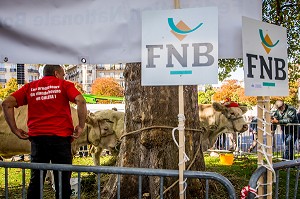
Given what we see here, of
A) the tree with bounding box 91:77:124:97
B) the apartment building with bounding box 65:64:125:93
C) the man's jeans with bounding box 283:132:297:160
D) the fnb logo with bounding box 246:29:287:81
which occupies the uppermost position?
the apartment building with bounding box 65:64:125:93

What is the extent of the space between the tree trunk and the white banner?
1798 mm

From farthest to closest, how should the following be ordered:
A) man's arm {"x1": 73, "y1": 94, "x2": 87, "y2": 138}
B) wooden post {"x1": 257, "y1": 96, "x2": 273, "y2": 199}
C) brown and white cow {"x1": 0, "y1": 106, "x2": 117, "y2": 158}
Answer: brown and white cow {"x1": 0, "y1": 106, "x2": 117, "y2": 158} → man's arm {"x1": 73, "y1": 94, "x2": 87, "y2": 138} → wooden post {"x1": 257, "y1": 96, "x2": 273, "y2": 199}

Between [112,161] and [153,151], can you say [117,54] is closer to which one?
[153,151]

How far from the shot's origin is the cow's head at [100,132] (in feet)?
28.0

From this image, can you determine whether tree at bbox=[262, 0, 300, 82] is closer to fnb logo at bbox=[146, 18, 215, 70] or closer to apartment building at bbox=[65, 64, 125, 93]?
fnb logo at bbox=[146, 18, 215, 70]

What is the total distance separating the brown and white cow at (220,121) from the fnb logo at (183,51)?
900 cm

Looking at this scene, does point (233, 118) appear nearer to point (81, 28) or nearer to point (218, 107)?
point (218, 107)

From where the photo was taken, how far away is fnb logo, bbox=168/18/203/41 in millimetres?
2824

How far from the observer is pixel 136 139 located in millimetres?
5820

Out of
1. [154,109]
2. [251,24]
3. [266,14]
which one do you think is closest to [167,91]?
[154,109]

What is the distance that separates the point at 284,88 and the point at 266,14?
34.4ft

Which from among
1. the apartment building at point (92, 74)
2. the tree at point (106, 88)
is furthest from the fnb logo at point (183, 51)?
the apartment building at point (92, 74)

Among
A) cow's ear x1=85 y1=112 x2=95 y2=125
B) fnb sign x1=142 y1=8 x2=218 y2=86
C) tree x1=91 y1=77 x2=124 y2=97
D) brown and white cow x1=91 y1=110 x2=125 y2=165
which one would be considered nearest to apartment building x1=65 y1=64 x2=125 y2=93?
tree x1=91 y1=77 x2=124 y2=97

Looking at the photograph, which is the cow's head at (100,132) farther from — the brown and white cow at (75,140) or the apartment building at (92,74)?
the apartment building at (92,74)
